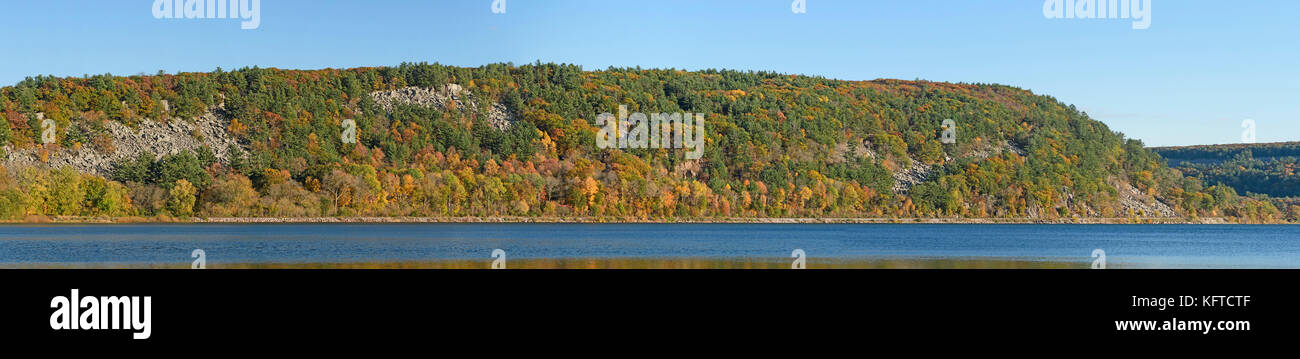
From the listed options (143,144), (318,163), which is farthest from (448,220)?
(143,144)

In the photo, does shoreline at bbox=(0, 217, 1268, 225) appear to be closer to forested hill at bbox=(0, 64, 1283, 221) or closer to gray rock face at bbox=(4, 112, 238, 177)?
forested hill at bbox=(0, 64, 1283, 221)

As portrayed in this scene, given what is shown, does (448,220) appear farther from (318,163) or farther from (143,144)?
(143,144)

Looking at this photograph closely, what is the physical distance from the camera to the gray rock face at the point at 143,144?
150m

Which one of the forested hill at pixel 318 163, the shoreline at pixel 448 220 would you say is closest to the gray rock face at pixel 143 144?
the forested hill at pixel 318 163

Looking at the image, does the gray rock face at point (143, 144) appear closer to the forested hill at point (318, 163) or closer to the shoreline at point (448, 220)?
the forested hill at point (318, 163)

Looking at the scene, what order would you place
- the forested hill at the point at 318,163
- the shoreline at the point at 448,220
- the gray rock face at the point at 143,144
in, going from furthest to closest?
1. the gray rock face at the point at 143,144
2. the forested hill at the point at 318,163
3. the shoreline at the point at 448,220

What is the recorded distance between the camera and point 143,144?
163 meters

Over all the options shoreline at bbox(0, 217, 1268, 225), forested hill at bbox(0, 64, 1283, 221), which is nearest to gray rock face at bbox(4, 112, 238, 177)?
forested hill at bbox(0, 64, 1283, 221)

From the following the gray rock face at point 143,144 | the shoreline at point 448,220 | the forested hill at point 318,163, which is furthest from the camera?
the gray rock face at point 143,144

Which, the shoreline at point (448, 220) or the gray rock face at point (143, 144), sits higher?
the gray rock face at point (143, 144)
